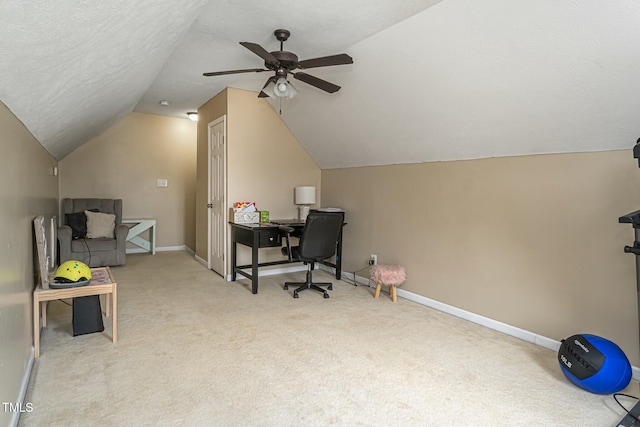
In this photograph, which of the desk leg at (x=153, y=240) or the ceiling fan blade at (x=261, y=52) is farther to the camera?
the desk leg at (x=153, y=240)

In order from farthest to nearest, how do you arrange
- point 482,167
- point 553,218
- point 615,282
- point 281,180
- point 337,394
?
point 281,180, point 482,167, point 553,218, point 615,282, point 337,394

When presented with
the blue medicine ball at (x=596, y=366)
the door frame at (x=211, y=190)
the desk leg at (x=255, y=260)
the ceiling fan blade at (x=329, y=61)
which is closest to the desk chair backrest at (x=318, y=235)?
the desk leg at (x=255, y=260)

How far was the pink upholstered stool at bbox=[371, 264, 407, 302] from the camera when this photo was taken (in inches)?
148

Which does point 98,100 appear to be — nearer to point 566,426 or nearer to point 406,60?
point 406,60

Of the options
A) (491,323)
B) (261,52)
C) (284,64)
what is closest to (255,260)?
(284,64)

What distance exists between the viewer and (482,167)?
3227mm

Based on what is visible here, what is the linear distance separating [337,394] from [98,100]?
2.89m

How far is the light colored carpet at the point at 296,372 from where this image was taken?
6.15 feet

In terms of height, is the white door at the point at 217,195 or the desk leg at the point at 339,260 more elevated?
the white door at the point at 217,195

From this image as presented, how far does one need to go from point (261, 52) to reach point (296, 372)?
7.32ft

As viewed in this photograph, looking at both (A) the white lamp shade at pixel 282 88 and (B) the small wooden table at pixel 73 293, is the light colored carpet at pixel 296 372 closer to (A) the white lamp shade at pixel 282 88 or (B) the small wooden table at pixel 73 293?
(B) the small wooden table at pixel 73 293

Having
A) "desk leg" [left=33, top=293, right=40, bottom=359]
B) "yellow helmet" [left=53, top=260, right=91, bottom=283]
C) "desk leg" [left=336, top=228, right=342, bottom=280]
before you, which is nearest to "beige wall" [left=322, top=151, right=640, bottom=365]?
"desk leg" [left=336, top=228, right=342, bottom=280]

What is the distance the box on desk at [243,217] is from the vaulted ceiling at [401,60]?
5.64 ft

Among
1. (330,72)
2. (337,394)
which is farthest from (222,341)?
(330,72)
